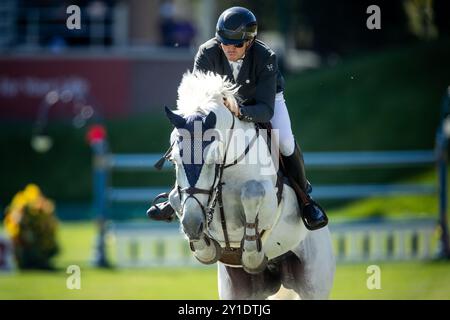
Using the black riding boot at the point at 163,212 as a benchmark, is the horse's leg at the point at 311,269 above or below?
below

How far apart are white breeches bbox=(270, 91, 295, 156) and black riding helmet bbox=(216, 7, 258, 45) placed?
65 centimetres

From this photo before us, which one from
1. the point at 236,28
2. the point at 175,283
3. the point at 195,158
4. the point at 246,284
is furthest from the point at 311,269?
the point at 175,283

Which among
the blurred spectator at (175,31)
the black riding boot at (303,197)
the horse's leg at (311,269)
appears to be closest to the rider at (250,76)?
the black riding boot at (303,197)

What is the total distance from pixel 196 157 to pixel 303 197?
1.15 metres

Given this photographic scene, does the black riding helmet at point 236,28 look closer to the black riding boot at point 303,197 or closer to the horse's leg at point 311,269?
the black riding boot at point 303,197

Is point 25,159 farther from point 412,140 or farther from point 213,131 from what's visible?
point 213,131

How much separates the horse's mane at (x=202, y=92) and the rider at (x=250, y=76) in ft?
0.25

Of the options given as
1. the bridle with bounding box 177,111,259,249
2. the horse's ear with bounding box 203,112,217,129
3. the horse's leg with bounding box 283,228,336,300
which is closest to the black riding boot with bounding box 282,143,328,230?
the horse's leg with bounding box 283,228,336,300

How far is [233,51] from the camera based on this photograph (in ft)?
20.4

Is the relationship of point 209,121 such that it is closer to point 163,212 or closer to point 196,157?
point 196,157

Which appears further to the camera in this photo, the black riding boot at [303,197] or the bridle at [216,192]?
the black riding boot at [303,197]

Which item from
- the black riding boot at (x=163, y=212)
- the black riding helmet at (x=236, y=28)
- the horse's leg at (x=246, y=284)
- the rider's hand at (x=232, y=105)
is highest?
the black riding helmet at (x=236, y=28)

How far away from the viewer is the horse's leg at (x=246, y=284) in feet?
22.2

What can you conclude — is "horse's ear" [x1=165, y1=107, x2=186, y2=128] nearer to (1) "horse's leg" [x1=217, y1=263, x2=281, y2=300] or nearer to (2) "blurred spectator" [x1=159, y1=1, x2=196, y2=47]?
(1) "horse's leg" [x1=217, y1=263, x2=281, y2=300]
